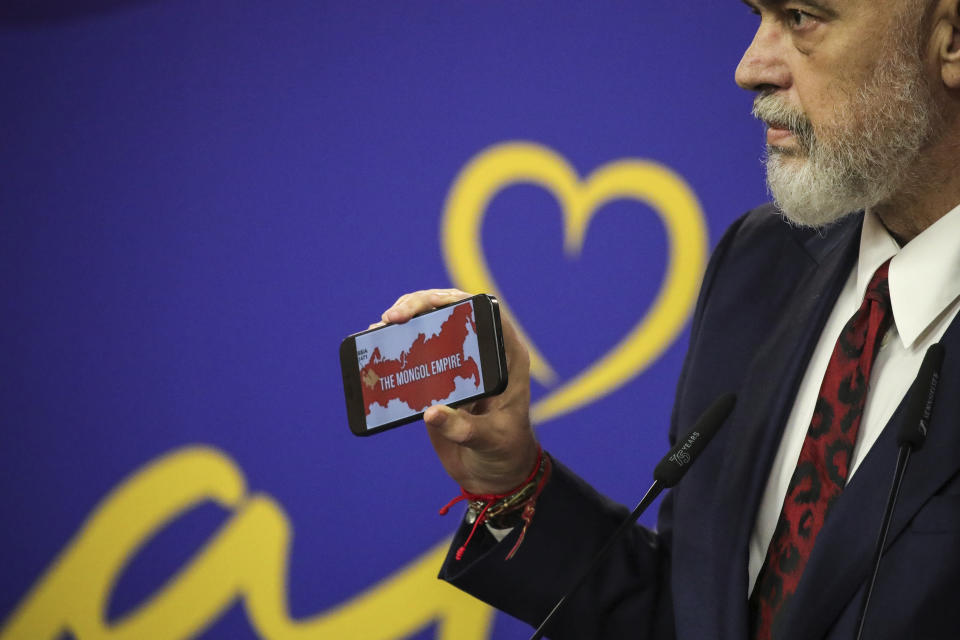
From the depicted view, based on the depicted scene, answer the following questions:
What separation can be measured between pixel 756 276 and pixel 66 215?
1.73 meters

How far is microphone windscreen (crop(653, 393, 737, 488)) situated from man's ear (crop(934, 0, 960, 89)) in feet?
1.36

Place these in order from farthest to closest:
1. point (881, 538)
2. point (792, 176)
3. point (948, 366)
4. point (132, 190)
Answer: point (132, 190) → point (792, 176) → point (948, 366) → point (881, 538)

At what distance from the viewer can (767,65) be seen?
3.62 feet

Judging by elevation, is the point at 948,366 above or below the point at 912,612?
above

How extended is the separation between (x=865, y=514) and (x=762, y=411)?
21 centimetres

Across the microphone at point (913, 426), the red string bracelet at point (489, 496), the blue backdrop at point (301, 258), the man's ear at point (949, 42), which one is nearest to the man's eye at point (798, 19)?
the man's ear at point (949, 42)

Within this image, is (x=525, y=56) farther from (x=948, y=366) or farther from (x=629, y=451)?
(x=948, y=366)

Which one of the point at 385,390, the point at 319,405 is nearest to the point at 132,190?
the point at 319,405

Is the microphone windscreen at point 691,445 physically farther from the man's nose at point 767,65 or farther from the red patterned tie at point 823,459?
the man's nose at point 767,65

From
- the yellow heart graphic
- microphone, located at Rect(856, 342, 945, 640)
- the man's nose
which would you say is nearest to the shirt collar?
microphone, located at Rect(856, 342, 945, 640)

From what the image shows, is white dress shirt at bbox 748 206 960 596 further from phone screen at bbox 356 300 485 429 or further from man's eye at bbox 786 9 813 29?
phone screen at bbox 356 300 485 429

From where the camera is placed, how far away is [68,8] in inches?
94.4

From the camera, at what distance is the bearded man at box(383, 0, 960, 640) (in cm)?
101

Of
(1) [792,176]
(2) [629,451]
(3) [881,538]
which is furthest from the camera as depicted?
(2) [629,451]
